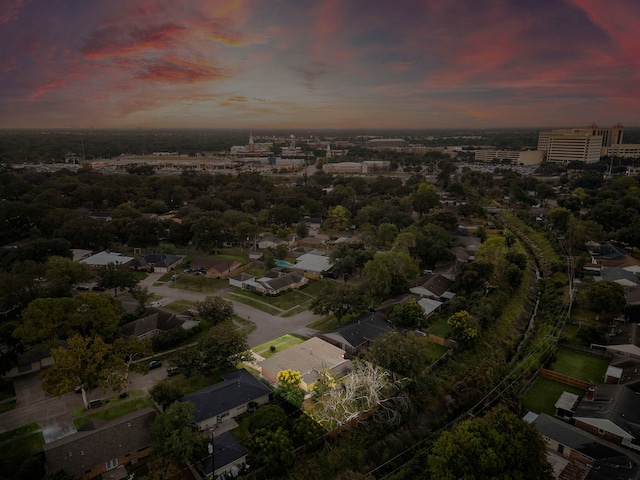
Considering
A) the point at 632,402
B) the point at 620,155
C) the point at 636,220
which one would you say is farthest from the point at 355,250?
Answer: the point at 620,155

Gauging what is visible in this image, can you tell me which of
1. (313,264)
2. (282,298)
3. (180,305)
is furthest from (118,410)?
(313,264)

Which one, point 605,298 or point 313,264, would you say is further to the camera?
point 313,264

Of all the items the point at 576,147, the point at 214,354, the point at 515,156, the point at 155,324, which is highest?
the point at 576,147

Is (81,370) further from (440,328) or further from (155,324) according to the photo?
(440,328)

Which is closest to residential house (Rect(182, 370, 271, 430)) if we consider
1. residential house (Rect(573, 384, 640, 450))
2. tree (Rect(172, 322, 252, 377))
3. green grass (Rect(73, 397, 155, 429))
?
tree (Rect(172, 322, 252, 377))

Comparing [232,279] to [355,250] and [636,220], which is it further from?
[636,220]

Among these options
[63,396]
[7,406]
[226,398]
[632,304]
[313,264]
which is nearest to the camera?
[226,398]

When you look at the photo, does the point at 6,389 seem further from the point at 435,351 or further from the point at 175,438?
the point at 435,351

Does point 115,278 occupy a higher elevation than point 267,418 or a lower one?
higher

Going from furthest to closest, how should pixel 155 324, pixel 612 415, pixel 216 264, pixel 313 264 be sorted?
pixel 313 264, pixel 216 264, pixel 155 324, pixel 612 415
